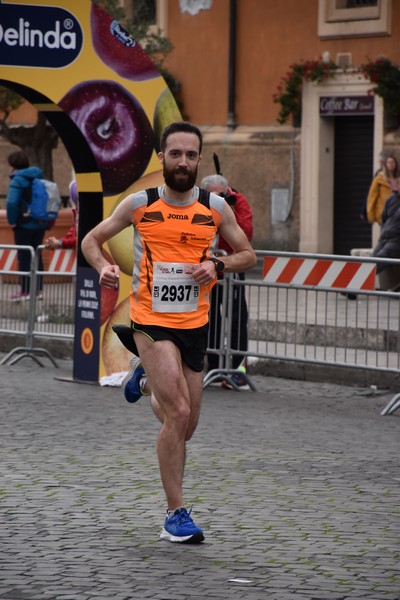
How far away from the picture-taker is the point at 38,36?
12562 millimetres

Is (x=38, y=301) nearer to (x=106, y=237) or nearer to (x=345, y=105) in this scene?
(x=106, y=237)

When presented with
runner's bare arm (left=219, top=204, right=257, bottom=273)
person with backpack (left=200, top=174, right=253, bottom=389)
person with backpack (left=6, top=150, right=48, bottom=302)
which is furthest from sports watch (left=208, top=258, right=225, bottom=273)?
person with backpack (left=6, top=150, right=48, bottom=302)

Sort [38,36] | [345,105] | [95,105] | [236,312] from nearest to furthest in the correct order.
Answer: [38,36] → [95,105] → [236,312] → [345,105]

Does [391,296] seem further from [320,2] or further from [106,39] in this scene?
[320,2]

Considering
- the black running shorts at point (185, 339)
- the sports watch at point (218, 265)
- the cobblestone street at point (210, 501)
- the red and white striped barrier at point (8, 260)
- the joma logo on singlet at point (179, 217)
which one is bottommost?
the cobblestone street at point (210, 501)

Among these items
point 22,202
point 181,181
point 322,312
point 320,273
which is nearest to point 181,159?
point 181,181

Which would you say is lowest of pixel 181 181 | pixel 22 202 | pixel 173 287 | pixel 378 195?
pixel 22 202

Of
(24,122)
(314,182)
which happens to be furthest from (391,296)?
(24,122)

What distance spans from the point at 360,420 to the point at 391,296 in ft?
4.45

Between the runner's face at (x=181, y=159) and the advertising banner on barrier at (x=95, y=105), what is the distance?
5.53 meters

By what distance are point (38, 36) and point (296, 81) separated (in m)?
16.1

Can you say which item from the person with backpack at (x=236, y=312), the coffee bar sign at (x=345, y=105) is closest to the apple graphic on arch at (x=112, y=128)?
the person with backpack at (x=236, y=312)

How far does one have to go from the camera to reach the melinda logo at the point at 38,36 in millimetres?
12461

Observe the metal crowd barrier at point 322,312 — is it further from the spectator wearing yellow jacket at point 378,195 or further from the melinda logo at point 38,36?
the spectator wearing yellow jacket at point 378,195
